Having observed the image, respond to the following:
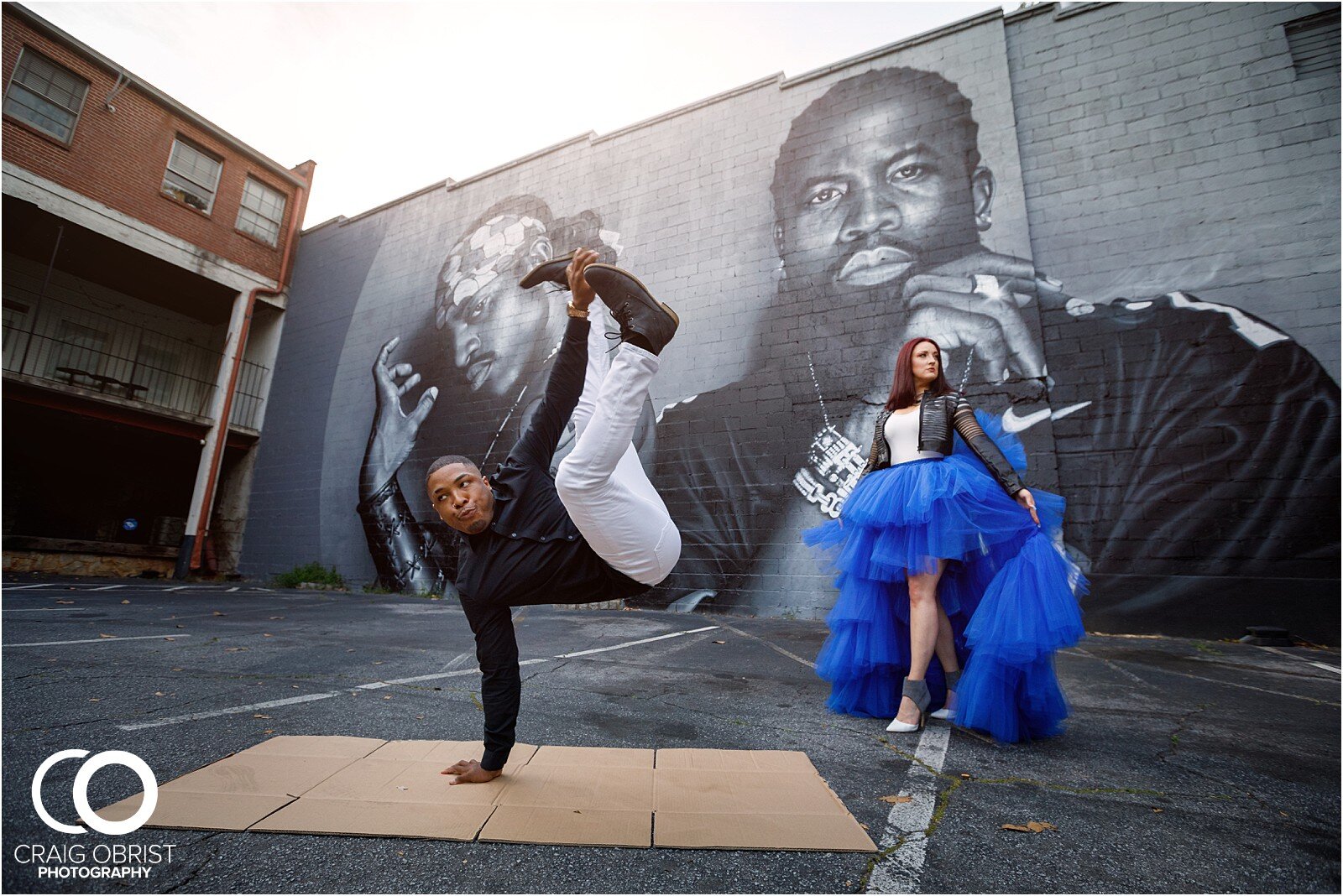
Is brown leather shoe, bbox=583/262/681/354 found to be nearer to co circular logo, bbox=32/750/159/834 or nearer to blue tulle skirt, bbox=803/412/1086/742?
blue tulle skirt, bbox=803/412/1086/742

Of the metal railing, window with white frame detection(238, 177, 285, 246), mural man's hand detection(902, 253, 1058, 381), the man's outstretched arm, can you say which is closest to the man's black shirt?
the man's outstretched arm

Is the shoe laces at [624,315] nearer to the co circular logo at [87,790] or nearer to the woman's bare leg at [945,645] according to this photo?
the co circular logo at [87,790]

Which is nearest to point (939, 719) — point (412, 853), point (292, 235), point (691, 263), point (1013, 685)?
point (1013, 685)

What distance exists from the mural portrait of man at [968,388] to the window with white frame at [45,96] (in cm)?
1146

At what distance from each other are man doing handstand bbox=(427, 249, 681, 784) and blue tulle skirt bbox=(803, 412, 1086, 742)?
119cm

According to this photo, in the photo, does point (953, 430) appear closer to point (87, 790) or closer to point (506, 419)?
point (87, 790)

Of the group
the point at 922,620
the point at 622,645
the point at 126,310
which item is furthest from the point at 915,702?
the point at 126,310

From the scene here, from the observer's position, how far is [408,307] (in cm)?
1086

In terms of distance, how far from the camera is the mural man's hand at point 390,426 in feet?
33.2

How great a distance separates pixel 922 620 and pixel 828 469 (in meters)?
4.73

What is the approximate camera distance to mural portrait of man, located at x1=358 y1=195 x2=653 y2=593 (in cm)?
940

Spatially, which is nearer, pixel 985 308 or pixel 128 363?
pixel 985 308

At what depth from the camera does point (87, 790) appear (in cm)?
166

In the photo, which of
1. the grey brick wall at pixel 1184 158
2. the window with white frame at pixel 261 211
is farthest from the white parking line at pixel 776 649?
the window with white frame at pixel 261 211
